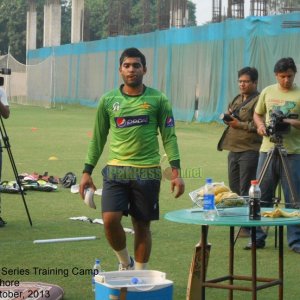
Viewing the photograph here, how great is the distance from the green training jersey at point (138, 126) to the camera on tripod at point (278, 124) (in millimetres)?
1906

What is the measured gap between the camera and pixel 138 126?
796 centimetres

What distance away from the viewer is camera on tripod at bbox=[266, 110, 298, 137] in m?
9.69

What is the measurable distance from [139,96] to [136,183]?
28.4 inches

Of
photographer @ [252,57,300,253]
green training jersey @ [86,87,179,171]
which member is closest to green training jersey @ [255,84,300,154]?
photographer @ [252,57,300,253]

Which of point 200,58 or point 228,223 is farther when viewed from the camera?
point 200,58

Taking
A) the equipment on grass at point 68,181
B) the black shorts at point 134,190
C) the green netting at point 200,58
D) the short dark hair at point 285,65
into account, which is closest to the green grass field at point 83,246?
the equipment on grass at point 68,181

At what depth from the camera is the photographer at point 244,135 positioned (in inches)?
421

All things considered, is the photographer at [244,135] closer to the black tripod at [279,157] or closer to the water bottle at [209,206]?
the black tripod at [279,157]

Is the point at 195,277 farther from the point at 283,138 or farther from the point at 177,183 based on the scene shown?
the point at 283,138

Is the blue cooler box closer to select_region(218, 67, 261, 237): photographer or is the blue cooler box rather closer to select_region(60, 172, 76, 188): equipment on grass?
select_region(218, 67, 261, 237): photographer

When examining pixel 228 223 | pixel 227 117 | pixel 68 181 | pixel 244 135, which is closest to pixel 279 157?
pixel 227 117

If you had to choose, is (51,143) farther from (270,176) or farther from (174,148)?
(174,148)

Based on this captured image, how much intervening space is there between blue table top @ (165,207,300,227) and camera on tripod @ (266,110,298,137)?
2539mm

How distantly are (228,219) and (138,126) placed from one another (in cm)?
158
